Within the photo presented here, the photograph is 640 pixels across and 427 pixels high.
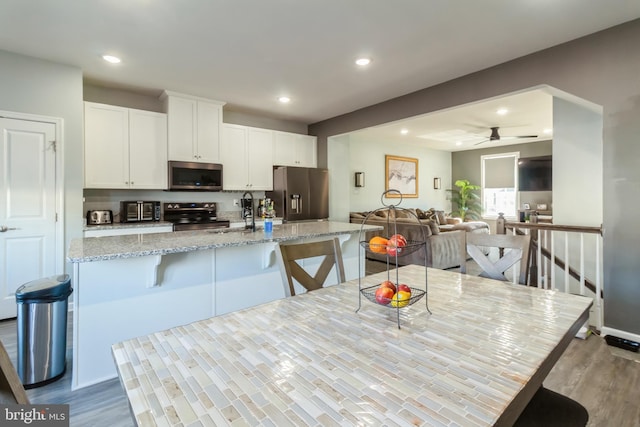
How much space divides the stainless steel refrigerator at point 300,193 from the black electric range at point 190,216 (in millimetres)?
975

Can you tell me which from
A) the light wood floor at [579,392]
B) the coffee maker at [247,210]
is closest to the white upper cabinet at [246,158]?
the coffee maker at [247,210]

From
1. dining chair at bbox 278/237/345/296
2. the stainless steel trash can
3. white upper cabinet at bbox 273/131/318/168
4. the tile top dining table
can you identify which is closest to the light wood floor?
the stainless steel trash can

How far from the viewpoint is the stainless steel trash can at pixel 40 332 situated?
6.66ft

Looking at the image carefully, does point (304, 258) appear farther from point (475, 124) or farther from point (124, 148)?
point (475, 124)

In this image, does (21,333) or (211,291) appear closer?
(21,333)

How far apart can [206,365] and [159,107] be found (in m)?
4.49

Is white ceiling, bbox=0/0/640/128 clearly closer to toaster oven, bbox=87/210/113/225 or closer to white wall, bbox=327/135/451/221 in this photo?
toaster oven, bbox=87/210/113/225

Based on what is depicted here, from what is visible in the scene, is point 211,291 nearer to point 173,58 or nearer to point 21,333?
point 21,333

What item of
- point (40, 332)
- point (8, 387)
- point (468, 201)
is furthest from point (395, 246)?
point (468, 201)

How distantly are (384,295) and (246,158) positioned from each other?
4239mm

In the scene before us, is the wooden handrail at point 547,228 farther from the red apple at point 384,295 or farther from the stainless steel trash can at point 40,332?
the stainless steel trash can at point 40,332

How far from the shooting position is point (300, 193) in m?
5.25

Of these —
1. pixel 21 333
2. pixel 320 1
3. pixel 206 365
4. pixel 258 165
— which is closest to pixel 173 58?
pixel 320 1

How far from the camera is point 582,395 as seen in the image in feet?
6.52
